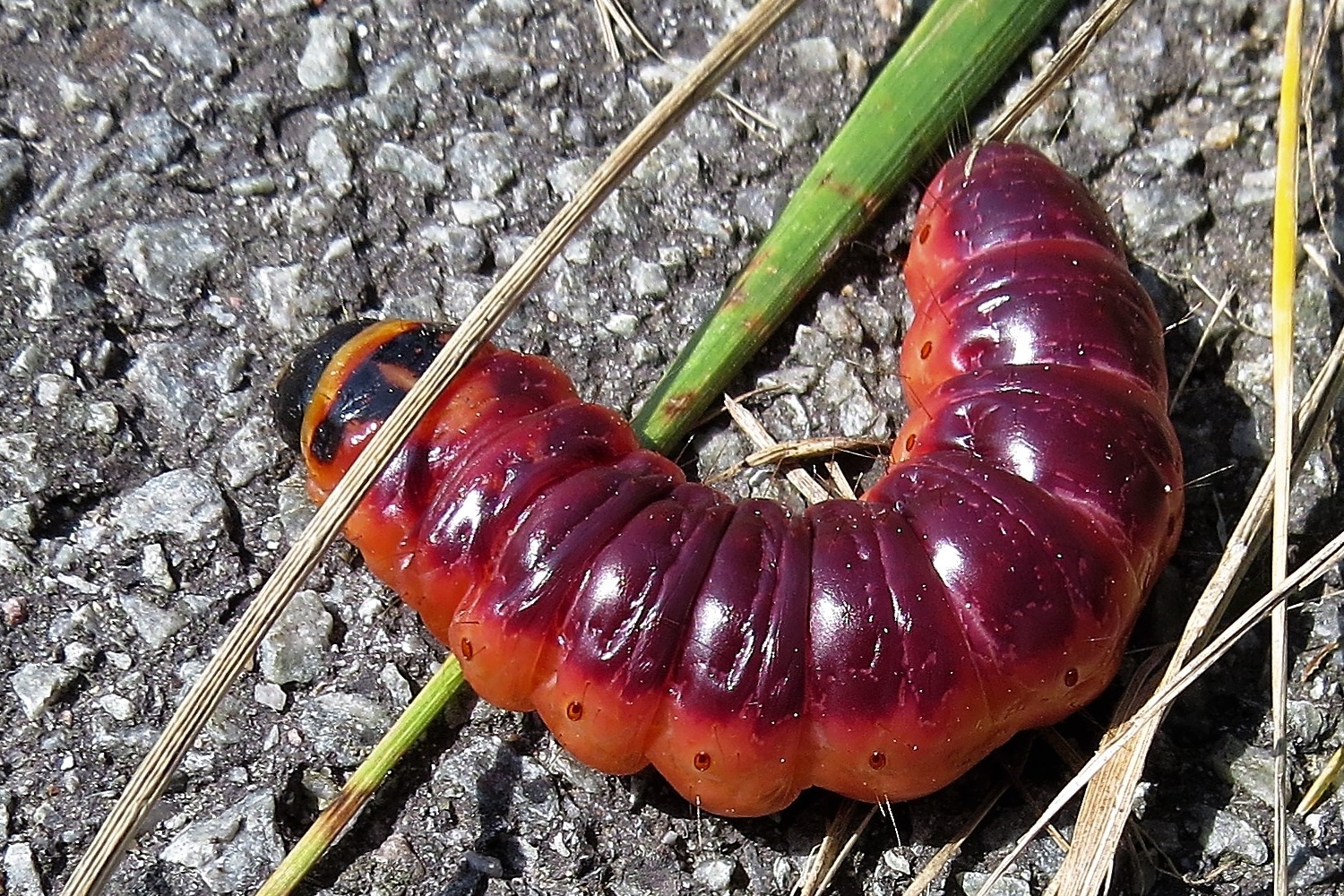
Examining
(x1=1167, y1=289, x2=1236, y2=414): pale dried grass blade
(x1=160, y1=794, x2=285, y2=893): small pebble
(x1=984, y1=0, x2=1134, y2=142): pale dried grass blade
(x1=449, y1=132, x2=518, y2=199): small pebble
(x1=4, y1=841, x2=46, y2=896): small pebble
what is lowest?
(x1=4, y1=841, x2=46, y2=896): small pebble

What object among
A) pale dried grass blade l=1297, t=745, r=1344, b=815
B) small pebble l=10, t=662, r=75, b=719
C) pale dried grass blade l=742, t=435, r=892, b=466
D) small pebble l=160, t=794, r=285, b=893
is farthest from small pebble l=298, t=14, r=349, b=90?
pale dried grass blade l=1297, t=745, r=1344, b=815

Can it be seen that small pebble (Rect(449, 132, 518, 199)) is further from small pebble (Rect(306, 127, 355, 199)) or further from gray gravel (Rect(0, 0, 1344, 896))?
small pebble (Rect(306, 127, 355, 199))

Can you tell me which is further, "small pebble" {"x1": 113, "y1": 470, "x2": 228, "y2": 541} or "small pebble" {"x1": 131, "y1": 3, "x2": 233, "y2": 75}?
"small pebble" {"x1": 131, "y1": 3, "x2": 233, "y2": 75}

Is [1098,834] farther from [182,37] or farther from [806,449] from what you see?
[182,37]

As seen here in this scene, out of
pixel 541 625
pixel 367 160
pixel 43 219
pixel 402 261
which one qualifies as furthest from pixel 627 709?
pixel 43 219

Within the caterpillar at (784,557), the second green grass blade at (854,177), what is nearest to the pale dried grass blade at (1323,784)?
the caterpillar at (784,557)

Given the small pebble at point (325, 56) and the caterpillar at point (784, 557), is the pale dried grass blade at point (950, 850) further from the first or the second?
the small pebble at point (325, 56)

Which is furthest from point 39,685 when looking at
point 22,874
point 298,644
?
point 298,644
